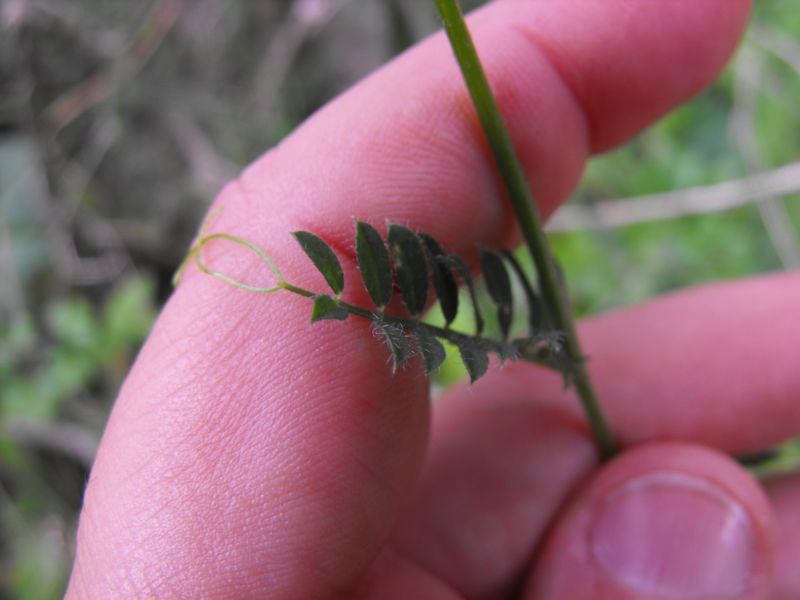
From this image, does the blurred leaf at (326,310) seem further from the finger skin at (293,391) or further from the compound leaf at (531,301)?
the compound leaf at (531,301)

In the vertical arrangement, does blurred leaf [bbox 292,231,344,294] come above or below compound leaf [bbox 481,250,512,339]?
above

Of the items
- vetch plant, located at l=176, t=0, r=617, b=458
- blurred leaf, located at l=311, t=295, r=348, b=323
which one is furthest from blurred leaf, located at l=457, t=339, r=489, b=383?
blurred leaf, located at l=311, t=295, r=348, b=323

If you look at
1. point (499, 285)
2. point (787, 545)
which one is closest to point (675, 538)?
point (787, 545)

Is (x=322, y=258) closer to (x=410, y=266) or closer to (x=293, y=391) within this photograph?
(x=410, y=266)

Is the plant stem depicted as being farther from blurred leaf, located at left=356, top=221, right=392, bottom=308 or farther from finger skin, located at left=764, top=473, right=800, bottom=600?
finger skin, located at left=764, top=473, right=800, bottom=600

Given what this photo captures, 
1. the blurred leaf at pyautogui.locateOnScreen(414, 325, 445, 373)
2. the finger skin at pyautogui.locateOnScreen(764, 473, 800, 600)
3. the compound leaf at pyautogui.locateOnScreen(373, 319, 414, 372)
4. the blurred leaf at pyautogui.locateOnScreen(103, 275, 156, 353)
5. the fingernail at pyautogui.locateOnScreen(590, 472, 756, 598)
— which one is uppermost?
the compound leaf at pyautogui.locateOnScreen(373, 319, 414, 372)

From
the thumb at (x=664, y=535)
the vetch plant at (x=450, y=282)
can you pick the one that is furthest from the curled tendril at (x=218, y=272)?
the thumb at (x=664, y=535)

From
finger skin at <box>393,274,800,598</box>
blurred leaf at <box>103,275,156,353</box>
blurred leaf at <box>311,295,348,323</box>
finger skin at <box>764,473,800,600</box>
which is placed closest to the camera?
blurred leaf at <box>311,295,348,323</box>
